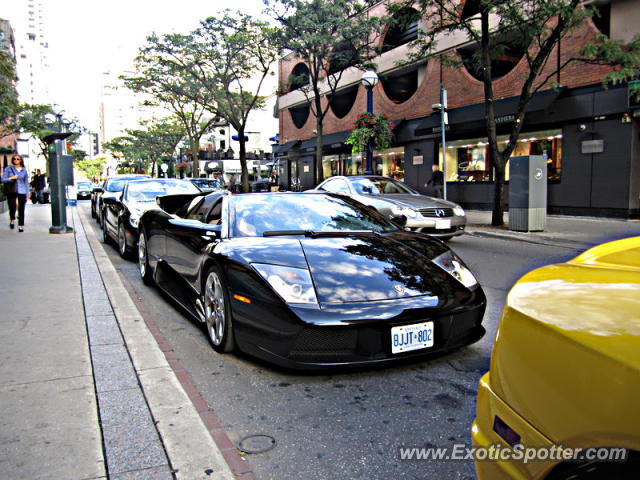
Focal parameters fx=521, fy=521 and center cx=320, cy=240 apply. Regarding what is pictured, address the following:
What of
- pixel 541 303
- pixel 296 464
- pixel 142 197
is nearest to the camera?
pixel 541 303

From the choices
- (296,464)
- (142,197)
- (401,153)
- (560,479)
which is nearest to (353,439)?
(296,464)

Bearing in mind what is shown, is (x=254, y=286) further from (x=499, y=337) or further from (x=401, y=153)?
(x=401, y=153)

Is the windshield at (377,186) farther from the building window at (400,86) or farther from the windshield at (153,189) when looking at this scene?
the building window at (400,86)

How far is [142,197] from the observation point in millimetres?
10047

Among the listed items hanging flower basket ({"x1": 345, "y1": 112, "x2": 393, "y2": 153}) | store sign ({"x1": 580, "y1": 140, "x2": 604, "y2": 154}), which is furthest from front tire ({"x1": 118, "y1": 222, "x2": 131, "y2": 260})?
store sign ({"x1": 580, "y1": 140, "x2": 604, "y2": 154})

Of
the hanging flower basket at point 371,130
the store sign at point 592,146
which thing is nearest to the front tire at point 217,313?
the store sign at point 592,146

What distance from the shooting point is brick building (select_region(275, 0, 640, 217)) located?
1592 centimetres

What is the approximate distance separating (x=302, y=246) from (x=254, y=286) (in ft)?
1.93

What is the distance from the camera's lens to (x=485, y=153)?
2150 cm

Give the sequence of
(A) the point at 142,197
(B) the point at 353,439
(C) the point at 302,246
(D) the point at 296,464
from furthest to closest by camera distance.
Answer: (A) the point at 142,197, (C) the point at 302,246, (B) the point at 353,439, (D) the point at 296,464

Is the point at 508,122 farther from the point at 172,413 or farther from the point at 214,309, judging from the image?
the point at 172,413

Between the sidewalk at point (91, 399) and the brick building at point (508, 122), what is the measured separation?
1263 centimetres

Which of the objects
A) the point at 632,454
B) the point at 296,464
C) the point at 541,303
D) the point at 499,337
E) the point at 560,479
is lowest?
the point at 296,464

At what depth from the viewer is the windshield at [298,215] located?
4.66 m
